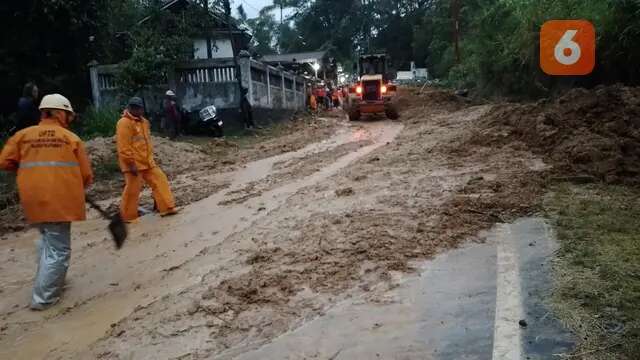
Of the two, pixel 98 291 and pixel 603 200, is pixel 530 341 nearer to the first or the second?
pixel 603 200

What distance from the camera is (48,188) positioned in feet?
16.5

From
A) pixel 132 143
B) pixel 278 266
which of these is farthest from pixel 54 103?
pixel 278 266

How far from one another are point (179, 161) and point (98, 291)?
25.2 ft

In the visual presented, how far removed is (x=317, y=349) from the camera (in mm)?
3447

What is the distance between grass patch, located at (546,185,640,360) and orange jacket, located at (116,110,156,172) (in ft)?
16.9

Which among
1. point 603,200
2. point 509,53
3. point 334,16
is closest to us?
point 603,200

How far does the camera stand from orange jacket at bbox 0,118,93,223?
502cm

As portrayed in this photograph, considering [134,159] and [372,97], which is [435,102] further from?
[134,159]

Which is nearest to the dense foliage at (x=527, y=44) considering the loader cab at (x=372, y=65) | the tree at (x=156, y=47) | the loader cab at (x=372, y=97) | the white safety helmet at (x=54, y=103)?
the loader cab at (x=372, y=97)

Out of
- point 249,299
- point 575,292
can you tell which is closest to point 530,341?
point 575,292

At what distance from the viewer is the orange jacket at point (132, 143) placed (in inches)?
296

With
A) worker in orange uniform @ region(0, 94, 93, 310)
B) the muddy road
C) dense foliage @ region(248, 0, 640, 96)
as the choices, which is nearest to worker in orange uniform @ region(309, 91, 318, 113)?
dense foliage @ region(248, 0, 640, 96)

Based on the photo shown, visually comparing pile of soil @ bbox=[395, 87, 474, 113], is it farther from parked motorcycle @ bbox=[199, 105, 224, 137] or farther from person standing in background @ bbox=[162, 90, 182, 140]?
person standing in background @ bbox=[162, 90, 182, 140]

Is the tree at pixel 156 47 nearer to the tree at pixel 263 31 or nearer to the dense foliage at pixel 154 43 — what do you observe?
the dense foliage at pixel 154 43
